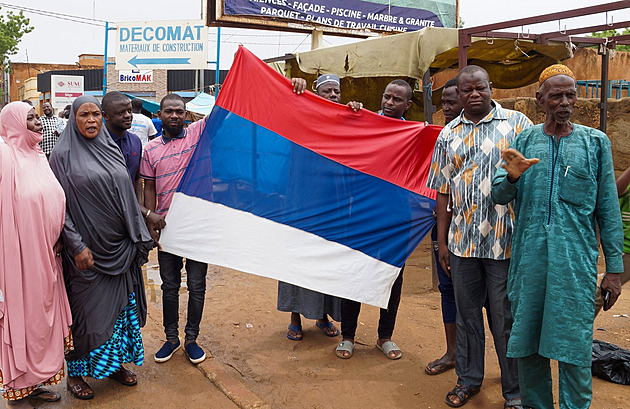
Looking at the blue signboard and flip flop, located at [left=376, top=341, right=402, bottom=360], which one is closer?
flip flop, located at [left=376, top=341, right=402, bottom=360]

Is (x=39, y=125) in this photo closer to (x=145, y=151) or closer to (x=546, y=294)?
(x=145, y=151)

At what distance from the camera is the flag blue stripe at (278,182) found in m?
4.03

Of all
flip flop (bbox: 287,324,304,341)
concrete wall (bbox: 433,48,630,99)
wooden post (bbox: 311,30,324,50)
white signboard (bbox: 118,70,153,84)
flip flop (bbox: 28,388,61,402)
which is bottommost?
flip flop (bbox: 28,388,61,402)

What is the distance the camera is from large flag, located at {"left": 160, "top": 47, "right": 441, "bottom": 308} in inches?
157

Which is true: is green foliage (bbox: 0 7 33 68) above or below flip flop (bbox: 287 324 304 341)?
above

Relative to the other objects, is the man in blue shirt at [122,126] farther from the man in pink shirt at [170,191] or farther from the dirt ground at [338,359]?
the dirt ground at [338,359]

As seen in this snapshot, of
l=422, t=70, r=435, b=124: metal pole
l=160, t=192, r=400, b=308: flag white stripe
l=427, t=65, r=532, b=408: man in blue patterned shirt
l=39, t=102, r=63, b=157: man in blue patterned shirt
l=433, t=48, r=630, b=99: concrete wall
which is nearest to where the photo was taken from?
l=427, t=65, r=532, b=408: man in blue patterned shirt

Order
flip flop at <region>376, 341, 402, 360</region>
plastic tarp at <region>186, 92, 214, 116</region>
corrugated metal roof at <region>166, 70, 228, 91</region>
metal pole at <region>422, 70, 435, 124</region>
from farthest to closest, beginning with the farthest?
corrugated metal roof at <region>166, 70, 228, 91</region>
plastic tarp at <region>186, 92, 214, 116</region>
metal pole at <region>422, 70, 435, 124</region>
flip flop at <region>376, 341, 402, 360</region>

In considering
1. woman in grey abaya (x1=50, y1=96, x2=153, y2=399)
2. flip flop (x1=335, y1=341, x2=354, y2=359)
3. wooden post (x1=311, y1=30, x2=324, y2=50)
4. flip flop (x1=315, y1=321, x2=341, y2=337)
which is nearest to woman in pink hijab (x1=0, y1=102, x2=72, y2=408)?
woman in grey abaya (x1=50, y1=96, x2=153, y2=399)

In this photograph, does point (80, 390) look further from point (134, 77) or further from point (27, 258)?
point (134, 77)

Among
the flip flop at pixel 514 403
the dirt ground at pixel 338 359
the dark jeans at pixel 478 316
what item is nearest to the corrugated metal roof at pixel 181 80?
the dirt ground at pixel 338 359

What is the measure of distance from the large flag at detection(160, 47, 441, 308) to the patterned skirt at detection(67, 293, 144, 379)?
553mm

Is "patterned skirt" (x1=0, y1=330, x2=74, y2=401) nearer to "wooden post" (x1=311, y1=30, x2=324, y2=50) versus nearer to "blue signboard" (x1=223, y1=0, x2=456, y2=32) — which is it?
"blue signboard" (x1=223, y1=0, x2=456, y2=32)

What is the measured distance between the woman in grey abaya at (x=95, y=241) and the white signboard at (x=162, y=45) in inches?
514
